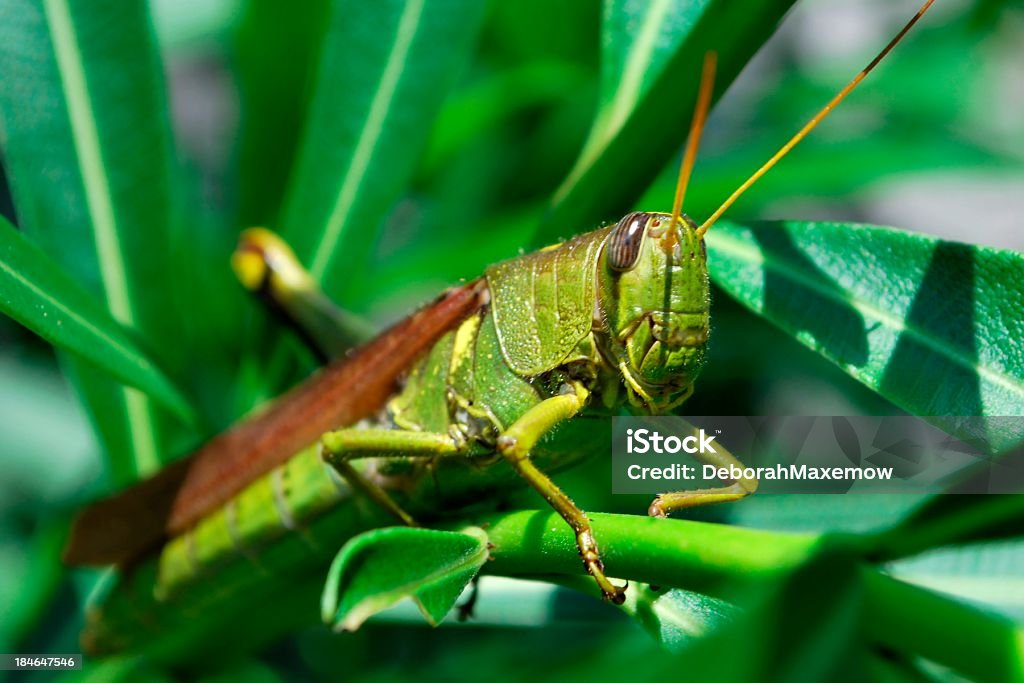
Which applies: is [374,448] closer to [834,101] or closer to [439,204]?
[834,101]

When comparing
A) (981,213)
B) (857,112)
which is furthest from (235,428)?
(981,213)

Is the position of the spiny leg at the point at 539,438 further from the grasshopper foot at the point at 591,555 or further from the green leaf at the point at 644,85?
the green leaf at the point at 644,85

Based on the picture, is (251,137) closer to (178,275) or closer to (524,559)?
(178,275)

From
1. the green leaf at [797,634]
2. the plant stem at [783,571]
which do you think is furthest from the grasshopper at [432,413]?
the green leaf at [797,634]

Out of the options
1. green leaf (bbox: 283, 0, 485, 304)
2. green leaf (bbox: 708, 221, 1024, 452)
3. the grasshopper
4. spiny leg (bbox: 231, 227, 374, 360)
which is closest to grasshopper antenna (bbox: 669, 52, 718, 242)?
the grasshopper

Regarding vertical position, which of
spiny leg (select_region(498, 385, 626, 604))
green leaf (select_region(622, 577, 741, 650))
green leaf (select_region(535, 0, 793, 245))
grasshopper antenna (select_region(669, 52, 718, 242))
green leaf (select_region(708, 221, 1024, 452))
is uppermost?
green leaf (select_region(535, 0, 793, 245))

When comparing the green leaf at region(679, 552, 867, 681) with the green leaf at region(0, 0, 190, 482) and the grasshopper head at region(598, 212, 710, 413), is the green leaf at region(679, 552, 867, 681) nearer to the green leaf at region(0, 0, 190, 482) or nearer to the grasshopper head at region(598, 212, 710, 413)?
the grasshopper head at region(598, 212, 710, 413)
